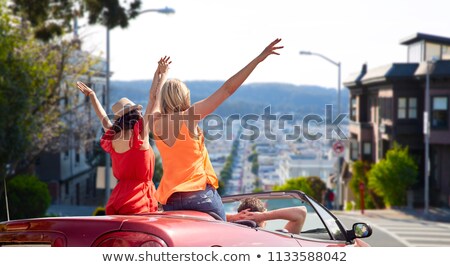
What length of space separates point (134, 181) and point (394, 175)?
3259 centimetres

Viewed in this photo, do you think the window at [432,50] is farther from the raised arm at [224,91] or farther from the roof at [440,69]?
the raised arm at [224,91]

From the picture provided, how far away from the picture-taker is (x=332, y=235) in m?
5.18

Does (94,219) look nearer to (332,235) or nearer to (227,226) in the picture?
(227,226)

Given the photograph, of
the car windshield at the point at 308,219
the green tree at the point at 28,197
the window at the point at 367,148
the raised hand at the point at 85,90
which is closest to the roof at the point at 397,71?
the window at the point at 367,148

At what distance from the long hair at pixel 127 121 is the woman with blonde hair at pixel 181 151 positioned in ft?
0.44

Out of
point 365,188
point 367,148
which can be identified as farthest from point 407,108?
point 367,148

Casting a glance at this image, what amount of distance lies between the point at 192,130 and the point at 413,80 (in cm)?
3764

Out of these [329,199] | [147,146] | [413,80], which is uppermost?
[413,80]

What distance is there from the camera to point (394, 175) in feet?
118

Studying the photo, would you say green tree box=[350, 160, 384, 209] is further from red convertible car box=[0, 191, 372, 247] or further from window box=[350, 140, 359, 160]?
red convertible car box=[0, 191, 372, 247]

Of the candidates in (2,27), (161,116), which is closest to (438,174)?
(2,27)

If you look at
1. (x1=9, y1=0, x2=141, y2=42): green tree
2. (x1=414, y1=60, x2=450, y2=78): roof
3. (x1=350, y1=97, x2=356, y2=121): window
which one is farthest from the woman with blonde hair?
(x1=350, y1=97, x2=356, y2=121): window

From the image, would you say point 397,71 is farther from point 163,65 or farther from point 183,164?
point 183,164

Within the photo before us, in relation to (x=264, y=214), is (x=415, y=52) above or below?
above
